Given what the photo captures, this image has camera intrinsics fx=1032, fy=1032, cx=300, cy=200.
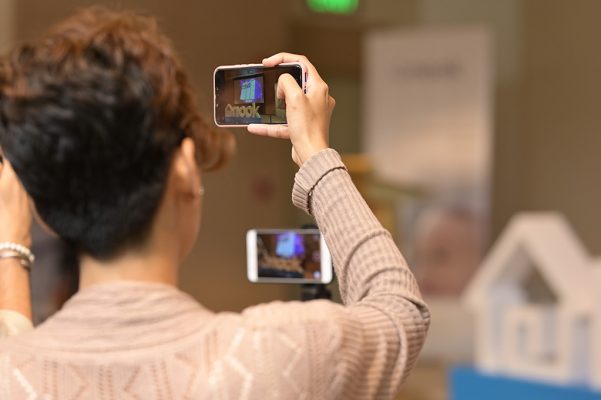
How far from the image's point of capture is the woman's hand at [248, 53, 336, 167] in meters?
1.05

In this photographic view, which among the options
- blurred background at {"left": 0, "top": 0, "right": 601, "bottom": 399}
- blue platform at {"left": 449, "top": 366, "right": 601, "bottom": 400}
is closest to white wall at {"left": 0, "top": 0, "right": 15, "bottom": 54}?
blurred background at {"left": 0, "top": 0, "right": 601, "bottom": 399}

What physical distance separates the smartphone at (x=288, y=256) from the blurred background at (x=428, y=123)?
15.9 ft

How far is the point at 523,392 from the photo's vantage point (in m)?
3.85

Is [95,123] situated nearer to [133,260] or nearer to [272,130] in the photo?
[133,260]

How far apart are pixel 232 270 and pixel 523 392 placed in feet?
12.9

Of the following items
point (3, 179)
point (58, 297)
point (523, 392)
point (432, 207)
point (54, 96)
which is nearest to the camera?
point (54, 96)

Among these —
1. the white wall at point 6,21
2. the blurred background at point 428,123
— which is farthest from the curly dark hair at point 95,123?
the white wall at point 6,21

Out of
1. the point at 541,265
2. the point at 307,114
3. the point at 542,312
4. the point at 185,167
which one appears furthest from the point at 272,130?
the point at 541,265

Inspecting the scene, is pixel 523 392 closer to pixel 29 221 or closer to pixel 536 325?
pixel 536 325

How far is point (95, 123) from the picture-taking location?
0.90 meters

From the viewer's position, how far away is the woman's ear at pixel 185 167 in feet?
3.11

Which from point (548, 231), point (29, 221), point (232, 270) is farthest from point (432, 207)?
point (29, 221)

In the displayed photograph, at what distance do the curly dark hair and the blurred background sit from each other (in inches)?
208

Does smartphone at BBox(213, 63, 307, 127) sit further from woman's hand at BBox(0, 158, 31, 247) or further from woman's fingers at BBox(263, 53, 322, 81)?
woman's hand at BBox(0, 158, 31, 247)
